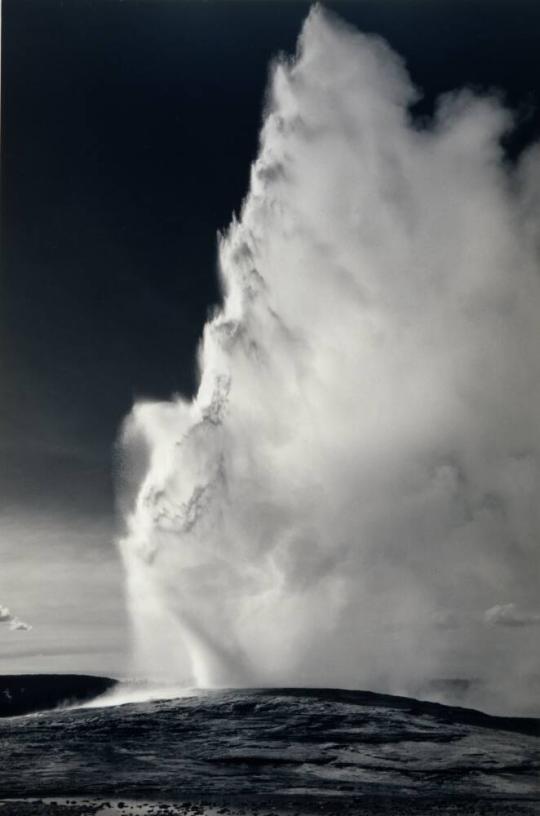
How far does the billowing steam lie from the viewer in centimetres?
1014

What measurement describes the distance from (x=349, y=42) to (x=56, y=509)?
6.52 m

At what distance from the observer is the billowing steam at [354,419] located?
10141mm

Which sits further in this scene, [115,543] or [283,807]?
[115,543]

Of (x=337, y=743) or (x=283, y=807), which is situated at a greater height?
(x=337, y=743)

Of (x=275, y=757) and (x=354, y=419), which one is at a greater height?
(x=354, y=419)

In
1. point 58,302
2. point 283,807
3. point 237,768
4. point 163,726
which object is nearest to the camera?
point 283,807

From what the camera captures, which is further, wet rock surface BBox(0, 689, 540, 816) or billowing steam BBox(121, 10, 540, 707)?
billowing steam BBox(121, 10, 540, 707)

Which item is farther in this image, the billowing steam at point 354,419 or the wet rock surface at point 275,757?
the billowing steam at point 354,419

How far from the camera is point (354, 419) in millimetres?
10500

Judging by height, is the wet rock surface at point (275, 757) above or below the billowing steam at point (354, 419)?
below

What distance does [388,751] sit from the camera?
383 inches

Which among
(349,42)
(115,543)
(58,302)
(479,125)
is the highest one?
(349,42)

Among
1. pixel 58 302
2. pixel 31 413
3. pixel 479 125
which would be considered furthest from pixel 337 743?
pixel 479 125

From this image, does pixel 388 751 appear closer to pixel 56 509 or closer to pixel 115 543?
pixel 115 543
